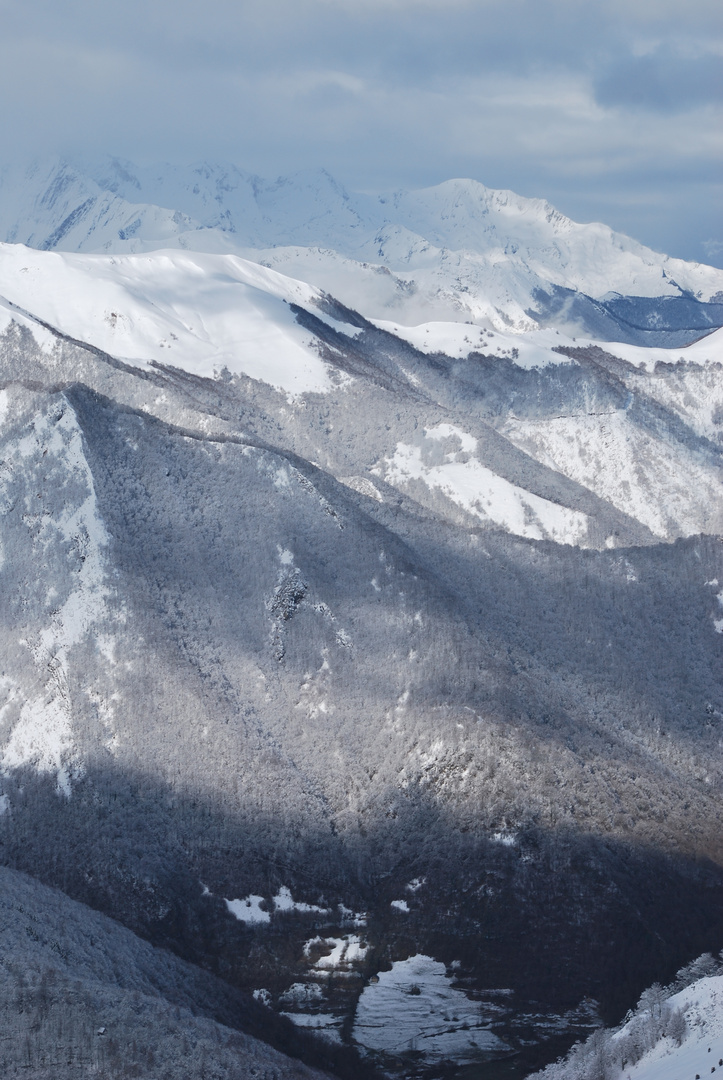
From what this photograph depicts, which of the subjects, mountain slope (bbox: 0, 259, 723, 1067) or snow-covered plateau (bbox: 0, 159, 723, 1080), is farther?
mountain slope (bbox: 0, 259, 723, 1067)

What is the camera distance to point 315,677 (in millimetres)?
160250

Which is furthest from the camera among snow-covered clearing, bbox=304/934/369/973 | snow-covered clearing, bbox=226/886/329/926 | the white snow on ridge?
snow-covered clearing, bbox=226/886/329/926

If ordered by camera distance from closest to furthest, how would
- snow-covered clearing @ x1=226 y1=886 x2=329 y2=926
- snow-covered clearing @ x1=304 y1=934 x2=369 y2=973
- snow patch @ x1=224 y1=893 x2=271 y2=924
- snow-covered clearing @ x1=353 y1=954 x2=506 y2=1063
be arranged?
snow-covered clearing @ x1=353 y1=954 x2=506 y2=1063
snow-covered clearing @ x1=304 y1=934 x2=369 y2=973
snow patch @ x1=224 y1=893 x2=271 y2=924
snow-covered clearing @ x1=226 y1=886 x2=329 y2=926

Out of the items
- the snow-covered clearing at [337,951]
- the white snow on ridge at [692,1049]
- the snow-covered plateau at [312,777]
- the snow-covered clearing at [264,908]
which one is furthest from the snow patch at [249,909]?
the white snow on ridge at [692,1049]

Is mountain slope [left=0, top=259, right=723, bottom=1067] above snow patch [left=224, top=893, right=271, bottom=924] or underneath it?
above

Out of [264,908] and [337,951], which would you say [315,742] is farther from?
[337,951]

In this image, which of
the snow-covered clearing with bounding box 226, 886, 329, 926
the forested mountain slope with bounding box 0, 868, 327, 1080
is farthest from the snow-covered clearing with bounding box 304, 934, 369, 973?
the forested mountain slope with bounding box 0, 868, 327, 1080

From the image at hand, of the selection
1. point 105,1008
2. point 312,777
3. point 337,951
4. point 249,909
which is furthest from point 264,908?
point 105,1008

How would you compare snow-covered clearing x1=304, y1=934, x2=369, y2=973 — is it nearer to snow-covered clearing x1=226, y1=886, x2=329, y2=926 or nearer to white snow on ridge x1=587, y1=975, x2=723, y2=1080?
snow-covered clearing x1=226, y1=886, x2=329, y2=926

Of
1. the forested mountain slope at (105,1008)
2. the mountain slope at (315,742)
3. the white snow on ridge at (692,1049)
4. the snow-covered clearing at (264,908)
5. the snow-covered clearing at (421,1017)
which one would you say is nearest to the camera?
the white snow on ridge at (692,1049)

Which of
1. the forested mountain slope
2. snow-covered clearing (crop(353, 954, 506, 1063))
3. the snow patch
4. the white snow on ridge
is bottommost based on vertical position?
snow-covered clearing (crop(353, 954, 506, 1063))

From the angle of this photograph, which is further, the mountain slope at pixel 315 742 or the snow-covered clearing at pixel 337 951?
the mountain slope at pixel 315 742

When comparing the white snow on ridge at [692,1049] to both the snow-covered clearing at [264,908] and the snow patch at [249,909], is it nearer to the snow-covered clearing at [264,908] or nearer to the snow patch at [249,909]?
the snow-covered clearing at [264,908]

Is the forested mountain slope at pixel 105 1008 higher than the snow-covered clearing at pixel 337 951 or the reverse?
higher
